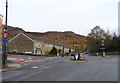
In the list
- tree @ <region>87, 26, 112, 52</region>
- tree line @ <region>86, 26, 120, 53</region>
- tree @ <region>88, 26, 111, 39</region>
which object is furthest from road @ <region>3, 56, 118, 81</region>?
tree @ <region>88, 26, 111, 39</region>

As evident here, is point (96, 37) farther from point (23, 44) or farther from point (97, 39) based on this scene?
point (23, 44)

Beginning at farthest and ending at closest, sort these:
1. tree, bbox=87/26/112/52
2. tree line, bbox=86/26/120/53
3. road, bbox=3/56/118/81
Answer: tree, bbox=87/26/112/52 < tree line, bbox=86/26/120/53 < road, bbox=3/56/118/81

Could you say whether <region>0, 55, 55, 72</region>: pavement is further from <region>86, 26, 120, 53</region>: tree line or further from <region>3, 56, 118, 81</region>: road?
<region>86, 26, 120, 53</region>: tree line

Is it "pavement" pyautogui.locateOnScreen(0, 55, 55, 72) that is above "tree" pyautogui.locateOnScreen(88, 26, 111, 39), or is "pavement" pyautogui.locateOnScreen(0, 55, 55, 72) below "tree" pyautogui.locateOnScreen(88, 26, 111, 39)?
below

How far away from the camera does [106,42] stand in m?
81.0

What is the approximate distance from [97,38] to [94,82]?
78820mm

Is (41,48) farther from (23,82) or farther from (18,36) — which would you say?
(23,82)

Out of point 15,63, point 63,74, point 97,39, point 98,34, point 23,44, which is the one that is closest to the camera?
point 63,74

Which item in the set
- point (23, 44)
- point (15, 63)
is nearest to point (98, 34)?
point (23, 44)

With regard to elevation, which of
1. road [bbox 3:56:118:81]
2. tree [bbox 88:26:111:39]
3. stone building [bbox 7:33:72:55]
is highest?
tree [bbox 88:26:111:39]

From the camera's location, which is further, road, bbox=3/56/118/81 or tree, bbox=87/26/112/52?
tree, bbox=87/26/112/52

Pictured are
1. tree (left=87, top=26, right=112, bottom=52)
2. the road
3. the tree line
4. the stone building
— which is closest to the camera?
the road

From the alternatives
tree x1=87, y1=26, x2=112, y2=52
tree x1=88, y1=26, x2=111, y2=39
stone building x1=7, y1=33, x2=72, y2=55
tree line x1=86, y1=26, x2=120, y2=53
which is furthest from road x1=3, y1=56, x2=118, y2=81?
tree x1=88, y1=26, x2=111, y2=39

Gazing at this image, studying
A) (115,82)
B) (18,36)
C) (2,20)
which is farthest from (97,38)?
(115,82)
